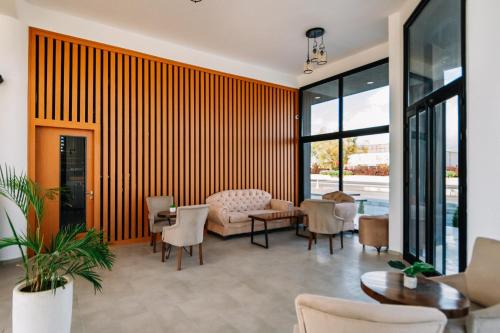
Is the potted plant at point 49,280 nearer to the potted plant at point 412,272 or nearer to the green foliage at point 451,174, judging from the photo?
the potted plant at point 412,272

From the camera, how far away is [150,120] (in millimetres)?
6160

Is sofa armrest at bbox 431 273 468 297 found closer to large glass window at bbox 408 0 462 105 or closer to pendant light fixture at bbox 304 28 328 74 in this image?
large glass window at bbox 408 0 462 105

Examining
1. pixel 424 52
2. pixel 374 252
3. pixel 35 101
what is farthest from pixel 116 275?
pixel 424 52

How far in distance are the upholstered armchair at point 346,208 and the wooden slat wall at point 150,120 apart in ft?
6.52

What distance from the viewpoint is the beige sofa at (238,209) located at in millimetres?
6336

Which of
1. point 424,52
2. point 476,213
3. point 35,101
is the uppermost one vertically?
point 424,52

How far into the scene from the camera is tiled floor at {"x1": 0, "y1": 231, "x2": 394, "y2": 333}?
2.86 meters

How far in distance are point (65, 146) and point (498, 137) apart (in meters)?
6.27

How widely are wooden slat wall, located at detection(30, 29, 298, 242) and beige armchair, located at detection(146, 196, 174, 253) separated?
37 cm

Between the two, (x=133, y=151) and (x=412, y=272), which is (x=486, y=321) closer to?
(x=412, y=272)

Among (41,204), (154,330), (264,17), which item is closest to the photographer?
(41,204)

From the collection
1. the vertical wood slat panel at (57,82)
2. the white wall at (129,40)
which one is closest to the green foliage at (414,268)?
the vertical wood slat panel at (57,82)

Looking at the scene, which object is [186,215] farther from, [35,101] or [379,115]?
[379,115]

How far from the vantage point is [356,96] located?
706cm
